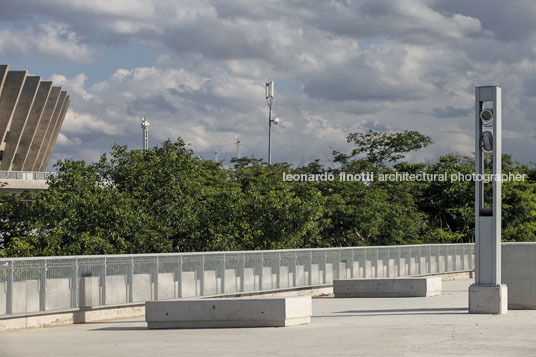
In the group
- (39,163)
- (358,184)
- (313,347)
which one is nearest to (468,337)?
(313,347)

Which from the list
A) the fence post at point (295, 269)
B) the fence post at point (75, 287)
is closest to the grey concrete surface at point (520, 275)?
the fence post at point (295, 269)

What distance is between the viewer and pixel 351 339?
1552 cm

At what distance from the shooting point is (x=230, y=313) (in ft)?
61.0

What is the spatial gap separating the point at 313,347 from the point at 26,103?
84.6m

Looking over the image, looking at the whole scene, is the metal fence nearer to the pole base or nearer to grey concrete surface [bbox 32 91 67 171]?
the pole base

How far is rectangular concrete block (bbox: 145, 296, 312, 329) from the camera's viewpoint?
1836cm

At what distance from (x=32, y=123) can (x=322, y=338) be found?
8707 centimetres

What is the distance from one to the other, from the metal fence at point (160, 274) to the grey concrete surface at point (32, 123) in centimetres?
6804

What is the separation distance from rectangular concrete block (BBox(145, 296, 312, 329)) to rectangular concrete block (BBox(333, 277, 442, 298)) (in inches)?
446

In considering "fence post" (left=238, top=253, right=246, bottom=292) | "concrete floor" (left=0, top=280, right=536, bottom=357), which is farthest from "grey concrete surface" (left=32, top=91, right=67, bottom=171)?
"concrete floor" (left=0, top=280, right=536, bottom=357)

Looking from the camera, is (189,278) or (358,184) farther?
(358,184)

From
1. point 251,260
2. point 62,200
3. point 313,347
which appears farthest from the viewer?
point 62,200

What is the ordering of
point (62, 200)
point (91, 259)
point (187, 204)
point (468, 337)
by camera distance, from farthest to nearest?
point (187, 204)
point (62, 200)
point (91, 259)
point (468, 337)

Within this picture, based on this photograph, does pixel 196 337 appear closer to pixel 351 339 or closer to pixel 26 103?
pixel 351 339
